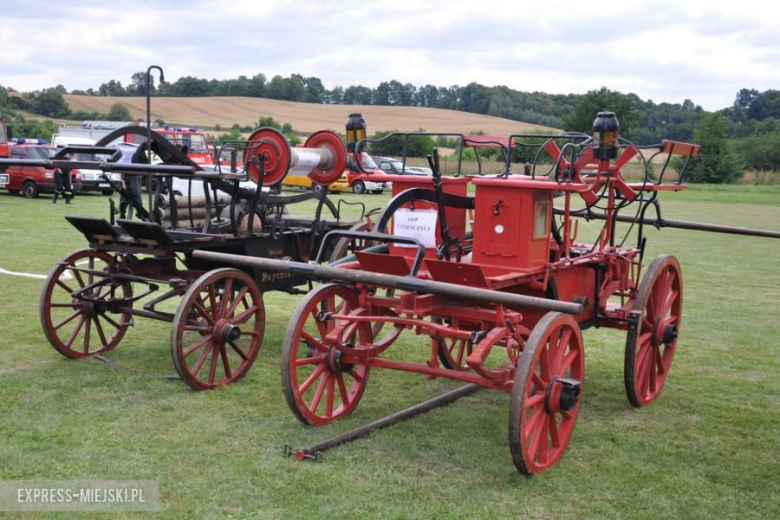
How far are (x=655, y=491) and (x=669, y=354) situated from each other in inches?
91.1

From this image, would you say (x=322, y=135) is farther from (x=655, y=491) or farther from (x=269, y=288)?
(x=655, y=491)

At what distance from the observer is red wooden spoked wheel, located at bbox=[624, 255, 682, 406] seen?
6.15 metres

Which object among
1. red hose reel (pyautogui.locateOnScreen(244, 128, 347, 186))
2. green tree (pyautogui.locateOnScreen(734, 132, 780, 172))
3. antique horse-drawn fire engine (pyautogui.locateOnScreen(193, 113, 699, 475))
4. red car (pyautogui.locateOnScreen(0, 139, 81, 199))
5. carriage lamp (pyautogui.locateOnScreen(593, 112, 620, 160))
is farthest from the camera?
green tree (pyautogui.locateOnScreen(734, 132, 780, 172))

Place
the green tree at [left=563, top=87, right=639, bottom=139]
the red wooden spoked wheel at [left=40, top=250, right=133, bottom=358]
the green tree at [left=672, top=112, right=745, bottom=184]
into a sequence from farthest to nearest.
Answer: the green tree at [left=672, top=112, right=745, bottom=184] → the green tree at [left=563, top=87, right=639, bottom=139] → the red wooden spoked wheel at [left=40, top=250, right=133, bottom=358]

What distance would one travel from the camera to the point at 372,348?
220 inches

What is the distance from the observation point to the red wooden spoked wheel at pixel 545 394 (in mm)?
4594

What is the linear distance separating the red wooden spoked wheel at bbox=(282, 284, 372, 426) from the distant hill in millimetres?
45272

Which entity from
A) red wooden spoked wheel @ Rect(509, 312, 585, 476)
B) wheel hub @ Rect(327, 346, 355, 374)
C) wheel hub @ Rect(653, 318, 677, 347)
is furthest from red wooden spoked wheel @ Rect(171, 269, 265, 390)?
wheel hub @ Rect(653, 318, 677, 347)

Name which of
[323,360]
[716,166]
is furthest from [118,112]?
[323,360]

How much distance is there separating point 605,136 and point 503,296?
1917mm

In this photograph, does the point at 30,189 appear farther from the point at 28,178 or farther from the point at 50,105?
the point at 50,105

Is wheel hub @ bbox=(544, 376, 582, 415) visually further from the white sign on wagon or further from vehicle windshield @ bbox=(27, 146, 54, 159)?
vehicle windshield @ bbox=(27, 146, 54, 159)

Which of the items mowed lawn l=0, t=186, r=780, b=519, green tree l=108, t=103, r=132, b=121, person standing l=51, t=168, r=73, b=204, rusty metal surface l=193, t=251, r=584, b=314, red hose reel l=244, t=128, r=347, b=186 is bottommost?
mowed lawn l=0, t=186, r=780, b=519

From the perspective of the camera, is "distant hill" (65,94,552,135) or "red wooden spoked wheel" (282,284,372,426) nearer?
"red wooden spoked wheel" (282,284,372,426)
